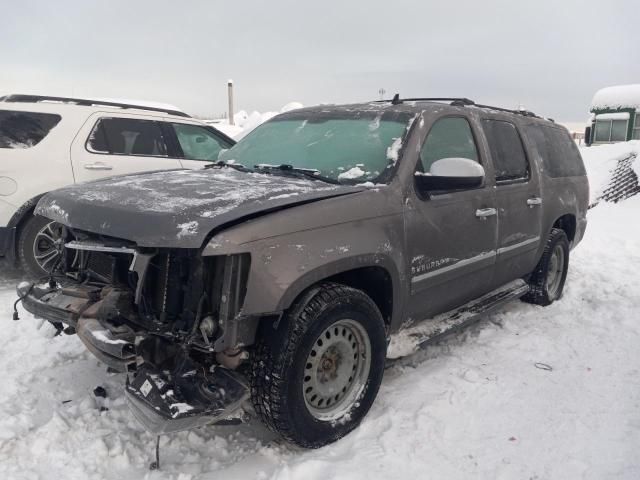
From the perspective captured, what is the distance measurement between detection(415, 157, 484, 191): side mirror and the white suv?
3247 mm

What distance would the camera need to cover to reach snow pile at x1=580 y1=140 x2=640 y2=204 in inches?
512

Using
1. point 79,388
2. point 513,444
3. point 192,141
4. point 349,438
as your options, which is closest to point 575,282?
point 513,444

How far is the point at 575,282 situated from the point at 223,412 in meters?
5.13

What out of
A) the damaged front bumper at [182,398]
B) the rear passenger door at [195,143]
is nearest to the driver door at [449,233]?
the damaged front bumper at [182,398]

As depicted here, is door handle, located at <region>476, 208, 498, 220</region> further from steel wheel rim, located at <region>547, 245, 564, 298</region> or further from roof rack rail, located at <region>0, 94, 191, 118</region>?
roof rack rail, located at <region>0, 94, 191, 118</region>

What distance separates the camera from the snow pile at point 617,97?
61.6ft

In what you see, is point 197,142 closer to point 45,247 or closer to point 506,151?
point 45,247

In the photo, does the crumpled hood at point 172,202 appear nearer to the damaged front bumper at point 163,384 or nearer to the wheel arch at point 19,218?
the damaged front bumper at point 163,384

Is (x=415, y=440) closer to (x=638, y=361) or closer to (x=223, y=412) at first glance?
(x=223, y=412)

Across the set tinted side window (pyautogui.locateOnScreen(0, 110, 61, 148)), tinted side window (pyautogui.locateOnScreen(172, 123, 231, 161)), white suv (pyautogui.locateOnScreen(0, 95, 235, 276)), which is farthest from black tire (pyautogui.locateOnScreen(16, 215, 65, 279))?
tinted side window (pyautogui.locateOnScreen(172, 123, 231, 161))

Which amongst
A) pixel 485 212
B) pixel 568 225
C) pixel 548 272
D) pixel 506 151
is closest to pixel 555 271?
pixel 548 272

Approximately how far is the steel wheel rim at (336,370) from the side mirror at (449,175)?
1.02 meters

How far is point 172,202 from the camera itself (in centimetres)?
268

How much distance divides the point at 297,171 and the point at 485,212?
148cm
